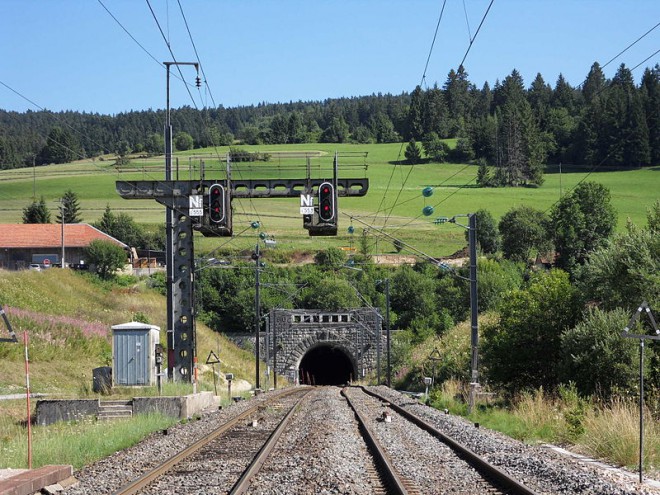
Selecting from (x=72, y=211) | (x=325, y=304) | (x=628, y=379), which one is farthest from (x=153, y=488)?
(x=72, y=211)

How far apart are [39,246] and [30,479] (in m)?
72.0

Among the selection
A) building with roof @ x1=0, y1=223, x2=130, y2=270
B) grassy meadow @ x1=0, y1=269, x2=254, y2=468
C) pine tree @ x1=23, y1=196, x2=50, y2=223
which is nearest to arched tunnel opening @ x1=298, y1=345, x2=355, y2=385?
grassy meadow @ x1=0, y1=269, x2=254, y2=468

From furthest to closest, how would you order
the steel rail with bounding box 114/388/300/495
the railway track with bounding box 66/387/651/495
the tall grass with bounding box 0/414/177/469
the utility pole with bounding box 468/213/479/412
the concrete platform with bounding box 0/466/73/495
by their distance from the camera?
the utility pole with bounding box 468/213/479/412, the tall grass with bounding box 0/414/177/469, the railway track with bounding box 66/387/651/495, the steel rail with bounding box 114/388/300/495, the concrete platform with bounding box 0/466/73/495

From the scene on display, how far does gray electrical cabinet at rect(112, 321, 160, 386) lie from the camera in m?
25.6

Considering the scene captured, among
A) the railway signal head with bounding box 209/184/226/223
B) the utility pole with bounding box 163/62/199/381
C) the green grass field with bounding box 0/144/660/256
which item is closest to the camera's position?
the railway signal head with bounding box 209/184/226/223

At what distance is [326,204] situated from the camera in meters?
26.4

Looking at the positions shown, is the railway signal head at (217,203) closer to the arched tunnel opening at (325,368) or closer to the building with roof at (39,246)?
the building with roof at (39,246)

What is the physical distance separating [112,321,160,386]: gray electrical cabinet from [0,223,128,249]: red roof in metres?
52.7

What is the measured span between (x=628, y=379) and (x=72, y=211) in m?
82.7

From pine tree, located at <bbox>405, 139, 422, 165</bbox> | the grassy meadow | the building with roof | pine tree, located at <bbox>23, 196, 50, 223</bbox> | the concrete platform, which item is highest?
pine tree, located at <bbox>405, 139, 422, 165</bbox>

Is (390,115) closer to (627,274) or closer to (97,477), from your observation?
(627,274)

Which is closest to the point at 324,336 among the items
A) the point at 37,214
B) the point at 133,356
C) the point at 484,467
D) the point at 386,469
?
the point at 37,214

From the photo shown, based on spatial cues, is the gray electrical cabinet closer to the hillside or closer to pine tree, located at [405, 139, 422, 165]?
the hillside

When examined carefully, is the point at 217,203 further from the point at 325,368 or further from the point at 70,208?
the point at 70,208
